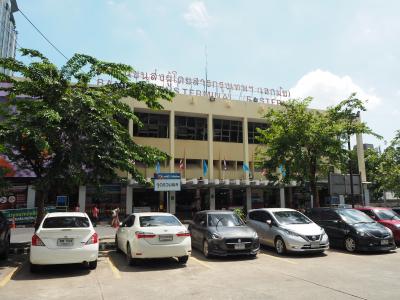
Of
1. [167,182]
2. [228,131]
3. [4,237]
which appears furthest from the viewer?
[228,131]

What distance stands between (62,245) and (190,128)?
87.9 feet

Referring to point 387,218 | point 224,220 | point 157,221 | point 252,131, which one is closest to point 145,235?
point 157,221

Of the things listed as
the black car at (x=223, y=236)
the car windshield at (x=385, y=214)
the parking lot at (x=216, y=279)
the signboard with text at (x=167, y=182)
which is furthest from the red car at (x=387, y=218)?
the signboard with text at (x=167, y=182)

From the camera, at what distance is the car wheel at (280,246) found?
12688mm

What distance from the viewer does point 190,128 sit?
35750mm

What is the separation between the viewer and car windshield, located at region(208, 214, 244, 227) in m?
13.0

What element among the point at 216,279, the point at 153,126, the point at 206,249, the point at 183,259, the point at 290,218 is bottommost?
the point at 216,279

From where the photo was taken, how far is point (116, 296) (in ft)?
24.3

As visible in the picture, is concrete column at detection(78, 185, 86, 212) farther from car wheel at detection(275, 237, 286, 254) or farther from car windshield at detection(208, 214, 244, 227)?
car wheel at detection(275, 237, 286, 254)

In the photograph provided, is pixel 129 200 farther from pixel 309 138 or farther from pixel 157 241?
pixel 157 241

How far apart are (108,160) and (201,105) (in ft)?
72.1

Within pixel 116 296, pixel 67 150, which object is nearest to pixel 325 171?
pixel 67 150

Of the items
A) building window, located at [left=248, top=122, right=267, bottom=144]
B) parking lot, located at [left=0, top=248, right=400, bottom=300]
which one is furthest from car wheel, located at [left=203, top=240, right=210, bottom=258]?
building window, located at [left=248, top=122, right=267, bottom=144]

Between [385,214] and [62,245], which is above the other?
[385,214]
